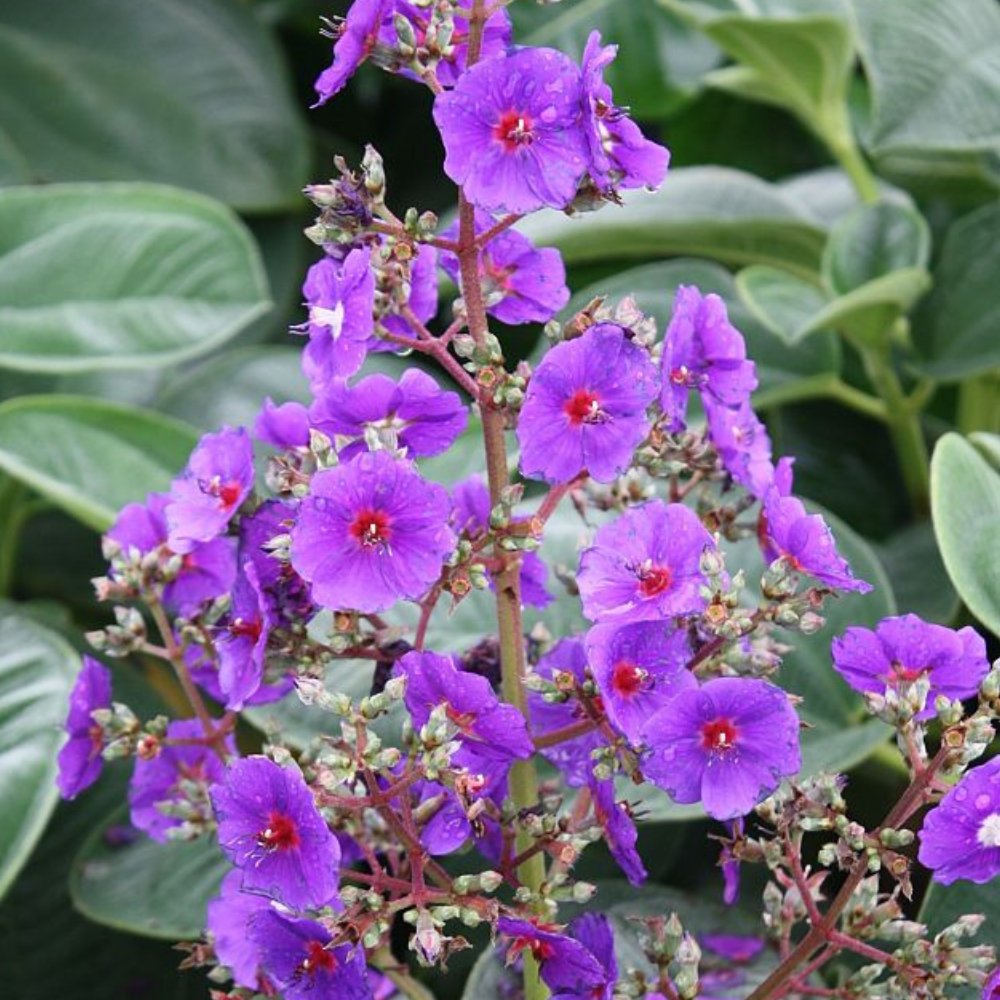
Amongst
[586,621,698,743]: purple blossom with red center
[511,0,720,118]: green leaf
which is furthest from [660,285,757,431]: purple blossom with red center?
[511,0,720,118]: green leaf

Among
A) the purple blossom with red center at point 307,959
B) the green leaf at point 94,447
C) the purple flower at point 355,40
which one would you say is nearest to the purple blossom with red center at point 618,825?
the purple blossom with red center at point 307,959

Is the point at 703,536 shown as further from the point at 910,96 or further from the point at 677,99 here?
the point at 677,99

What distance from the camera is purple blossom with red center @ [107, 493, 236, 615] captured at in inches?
31.9

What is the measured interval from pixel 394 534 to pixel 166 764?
0.30 m

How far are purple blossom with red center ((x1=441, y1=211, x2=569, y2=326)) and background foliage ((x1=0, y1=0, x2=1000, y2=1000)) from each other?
255mm

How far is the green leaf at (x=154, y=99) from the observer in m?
1.64

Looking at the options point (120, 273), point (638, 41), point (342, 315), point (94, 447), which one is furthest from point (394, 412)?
point (638, 41)

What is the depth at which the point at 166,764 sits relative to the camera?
2.87ft

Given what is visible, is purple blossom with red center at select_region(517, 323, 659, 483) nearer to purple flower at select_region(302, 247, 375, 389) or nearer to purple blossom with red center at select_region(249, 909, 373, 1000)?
purple flower at select_region(302, 247, 375, 389)

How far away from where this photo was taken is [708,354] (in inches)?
29.7

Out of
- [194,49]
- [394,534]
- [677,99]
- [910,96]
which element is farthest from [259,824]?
[194,49]

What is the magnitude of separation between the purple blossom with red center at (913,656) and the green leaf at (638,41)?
973 millimetres

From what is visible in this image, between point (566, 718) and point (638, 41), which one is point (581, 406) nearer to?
point (566, 718)

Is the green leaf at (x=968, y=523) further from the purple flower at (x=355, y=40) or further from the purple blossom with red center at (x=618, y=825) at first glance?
the purple flower at (x=355, y=40)
